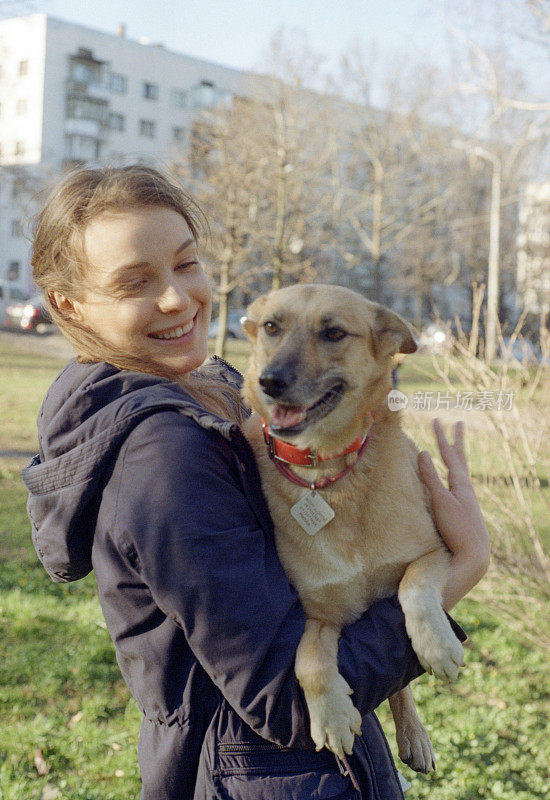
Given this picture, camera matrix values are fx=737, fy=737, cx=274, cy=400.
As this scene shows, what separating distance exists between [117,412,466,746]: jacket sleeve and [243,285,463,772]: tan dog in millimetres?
72

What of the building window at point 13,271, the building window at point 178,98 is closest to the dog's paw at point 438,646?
the building window at point 13,271

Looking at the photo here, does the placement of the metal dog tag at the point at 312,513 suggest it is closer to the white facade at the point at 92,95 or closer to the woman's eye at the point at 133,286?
the woman's eye at the point at 133,286

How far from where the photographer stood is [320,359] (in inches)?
99.6

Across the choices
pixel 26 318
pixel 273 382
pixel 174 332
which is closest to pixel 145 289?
pixel 174 332

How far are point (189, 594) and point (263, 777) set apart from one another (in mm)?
447

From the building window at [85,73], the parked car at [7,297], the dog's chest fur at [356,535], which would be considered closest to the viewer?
the dog's chest fur at [356,535]

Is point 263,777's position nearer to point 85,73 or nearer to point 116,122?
point 85,73

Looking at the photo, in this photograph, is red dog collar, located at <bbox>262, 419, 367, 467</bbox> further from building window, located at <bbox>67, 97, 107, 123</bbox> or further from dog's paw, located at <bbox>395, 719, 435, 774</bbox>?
building window, located at <bbox>67, 97, 107, 123</bbox>

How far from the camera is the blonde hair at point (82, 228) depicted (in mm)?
1758

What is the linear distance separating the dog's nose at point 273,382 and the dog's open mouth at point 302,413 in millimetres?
48

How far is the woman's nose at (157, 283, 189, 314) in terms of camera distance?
5.96 ft

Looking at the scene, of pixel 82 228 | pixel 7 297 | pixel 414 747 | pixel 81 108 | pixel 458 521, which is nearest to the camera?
pixel 82 228

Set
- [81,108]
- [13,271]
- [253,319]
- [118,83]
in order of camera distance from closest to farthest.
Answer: [253,319]
[81,108]
[13,271]
[118,83]

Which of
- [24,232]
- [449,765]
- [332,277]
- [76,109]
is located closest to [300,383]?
[24,232]
